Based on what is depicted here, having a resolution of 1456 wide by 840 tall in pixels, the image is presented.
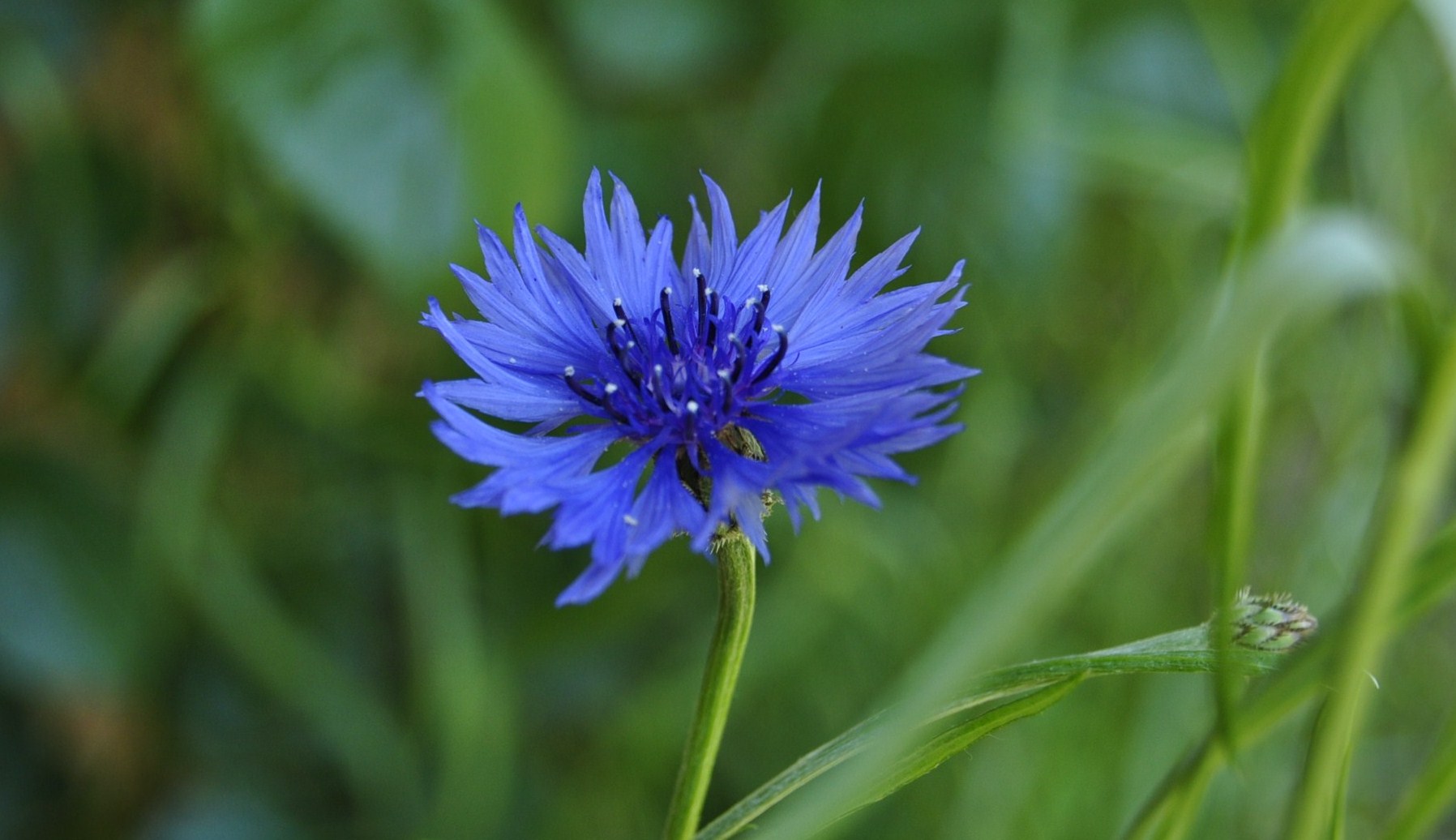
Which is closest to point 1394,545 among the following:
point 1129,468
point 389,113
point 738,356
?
point 1129,468

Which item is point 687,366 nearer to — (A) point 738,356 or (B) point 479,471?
(A) point 738,356

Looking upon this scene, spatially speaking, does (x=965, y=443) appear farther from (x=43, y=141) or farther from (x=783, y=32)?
(x=43, y=141)

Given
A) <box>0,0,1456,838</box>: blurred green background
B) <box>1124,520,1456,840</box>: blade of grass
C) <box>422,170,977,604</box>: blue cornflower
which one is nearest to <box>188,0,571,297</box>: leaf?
<box>0,0,1456,838</box>: blurred green background

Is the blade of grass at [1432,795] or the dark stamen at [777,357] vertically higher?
the dark stamen at [777,357]

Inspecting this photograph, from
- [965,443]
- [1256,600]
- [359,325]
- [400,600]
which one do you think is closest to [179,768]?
[400,600]

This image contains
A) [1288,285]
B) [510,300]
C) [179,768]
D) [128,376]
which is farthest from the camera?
[179,768]

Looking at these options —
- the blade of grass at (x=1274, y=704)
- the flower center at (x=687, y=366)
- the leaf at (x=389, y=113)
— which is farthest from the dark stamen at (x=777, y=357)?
the leaf at (x=389, y=113)

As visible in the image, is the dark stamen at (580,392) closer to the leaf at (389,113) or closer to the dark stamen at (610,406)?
the dark stamen at (610,406)

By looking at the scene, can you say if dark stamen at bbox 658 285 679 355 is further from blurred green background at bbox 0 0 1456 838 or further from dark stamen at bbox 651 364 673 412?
blurred green background at bbox 0 0 1456 838
